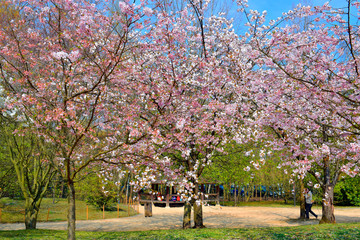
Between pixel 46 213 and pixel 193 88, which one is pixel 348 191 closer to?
pixel 193 88

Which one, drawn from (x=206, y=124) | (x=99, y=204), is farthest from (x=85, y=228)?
(x=206, y=124)

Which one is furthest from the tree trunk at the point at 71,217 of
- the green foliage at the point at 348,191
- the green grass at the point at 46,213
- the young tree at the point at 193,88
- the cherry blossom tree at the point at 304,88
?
the green foliage at the point at 348,191

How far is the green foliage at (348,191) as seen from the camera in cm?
2184

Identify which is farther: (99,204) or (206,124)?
(99,204)

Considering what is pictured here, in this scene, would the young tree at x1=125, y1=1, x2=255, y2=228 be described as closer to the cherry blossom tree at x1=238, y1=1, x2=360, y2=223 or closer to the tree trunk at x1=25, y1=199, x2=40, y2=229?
the cherry blossom tree at x1=238, y1=1, x2=360, y2=223

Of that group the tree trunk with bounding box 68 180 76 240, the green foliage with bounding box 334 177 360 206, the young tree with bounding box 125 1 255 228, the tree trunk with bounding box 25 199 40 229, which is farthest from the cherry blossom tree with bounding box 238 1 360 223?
the green foliage with bounding box 334 177 360 206

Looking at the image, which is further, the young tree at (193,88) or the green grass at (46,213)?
the green grass at (46,213)

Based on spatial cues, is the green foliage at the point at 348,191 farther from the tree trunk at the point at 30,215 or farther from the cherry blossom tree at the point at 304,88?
the tree trunk at the point at 30,215

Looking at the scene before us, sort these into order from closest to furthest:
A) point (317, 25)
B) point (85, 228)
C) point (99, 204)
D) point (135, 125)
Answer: point (135, 125) → point (317, 25) → point (85, 228) → point (99, 204)

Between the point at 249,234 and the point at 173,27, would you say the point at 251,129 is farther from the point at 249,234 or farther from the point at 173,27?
the point at 173,27

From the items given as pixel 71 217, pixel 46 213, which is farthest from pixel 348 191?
pixel 71 217

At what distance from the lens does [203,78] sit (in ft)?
35.4

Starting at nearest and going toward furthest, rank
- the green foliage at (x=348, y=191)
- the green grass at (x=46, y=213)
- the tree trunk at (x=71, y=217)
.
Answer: the tree trunk at (x=71, y=217) → the green grass at (x=46, y=213) → the green foliage at (x=348, y=191)

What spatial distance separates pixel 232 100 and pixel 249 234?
190 inches
